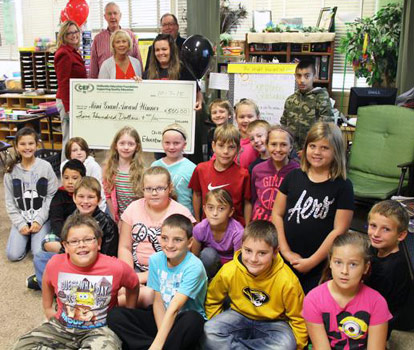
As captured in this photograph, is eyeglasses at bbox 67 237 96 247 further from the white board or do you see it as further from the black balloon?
the white board

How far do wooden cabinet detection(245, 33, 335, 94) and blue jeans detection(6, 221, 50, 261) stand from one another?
15.4ft

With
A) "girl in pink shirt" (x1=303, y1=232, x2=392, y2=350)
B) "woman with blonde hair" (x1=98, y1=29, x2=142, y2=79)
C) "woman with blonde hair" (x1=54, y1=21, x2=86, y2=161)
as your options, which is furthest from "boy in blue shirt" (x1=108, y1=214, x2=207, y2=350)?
"woman with blonde hair" (x1=54, y1=21, x2=86, y2=161)

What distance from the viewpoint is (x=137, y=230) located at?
102 inches

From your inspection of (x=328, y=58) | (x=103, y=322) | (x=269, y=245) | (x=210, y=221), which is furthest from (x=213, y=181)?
(x=328, y=58)

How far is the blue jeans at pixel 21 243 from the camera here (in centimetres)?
329

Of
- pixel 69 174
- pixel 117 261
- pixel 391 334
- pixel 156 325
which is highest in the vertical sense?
pixel 69 174

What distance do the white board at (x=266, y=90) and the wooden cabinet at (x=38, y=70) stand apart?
378 cm

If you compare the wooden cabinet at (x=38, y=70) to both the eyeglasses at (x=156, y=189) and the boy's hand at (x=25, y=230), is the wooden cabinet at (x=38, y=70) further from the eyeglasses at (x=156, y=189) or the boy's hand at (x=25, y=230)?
the eyeglasses at (x=156, y=189)

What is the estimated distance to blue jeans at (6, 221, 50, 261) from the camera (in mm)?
3285

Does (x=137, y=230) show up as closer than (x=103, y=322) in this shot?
No

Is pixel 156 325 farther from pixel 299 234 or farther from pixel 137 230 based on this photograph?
pixel 299 234

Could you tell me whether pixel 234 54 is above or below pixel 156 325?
above

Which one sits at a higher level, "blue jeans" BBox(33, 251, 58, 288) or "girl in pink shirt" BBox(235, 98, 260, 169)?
"girl in pink shirt" BBox(235, 98, 260, 169)

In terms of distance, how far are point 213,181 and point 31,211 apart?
1.46 m
